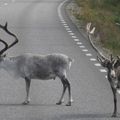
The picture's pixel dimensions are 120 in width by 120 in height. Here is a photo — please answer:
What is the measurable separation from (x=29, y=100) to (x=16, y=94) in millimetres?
952

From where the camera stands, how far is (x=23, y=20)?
39188 millimetres

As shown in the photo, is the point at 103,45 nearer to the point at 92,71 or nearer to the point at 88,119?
the point at 92,71

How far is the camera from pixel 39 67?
1466 centimetres

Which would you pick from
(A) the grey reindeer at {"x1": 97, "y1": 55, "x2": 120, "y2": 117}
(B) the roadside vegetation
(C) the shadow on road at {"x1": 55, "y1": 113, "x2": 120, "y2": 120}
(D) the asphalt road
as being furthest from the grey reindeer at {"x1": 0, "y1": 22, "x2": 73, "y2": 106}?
(B) the roadside vegetation

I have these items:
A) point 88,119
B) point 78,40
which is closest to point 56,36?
point 78,40

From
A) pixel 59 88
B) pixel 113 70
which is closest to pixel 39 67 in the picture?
pixel 59 88

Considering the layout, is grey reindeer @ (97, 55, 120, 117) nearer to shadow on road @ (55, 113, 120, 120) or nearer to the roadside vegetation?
shadow on road @ (55, 113, 120, 120)

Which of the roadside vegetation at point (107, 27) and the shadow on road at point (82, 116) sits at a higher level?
the shadow on road at point (82, 116)

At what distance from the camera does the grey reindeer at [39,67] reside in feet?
47.8

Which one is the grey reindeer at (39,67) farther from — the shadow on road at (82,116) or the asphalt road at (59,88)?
the shadow on road at (82,116)

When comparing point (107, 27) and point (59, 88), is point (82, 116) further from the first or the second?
point (107, 27)

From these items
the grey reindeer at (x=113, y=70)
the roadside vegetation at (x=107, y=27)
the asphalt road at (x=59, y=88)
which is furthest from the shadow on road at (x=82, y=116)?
the roadside vegetation at (x=107, y=27)

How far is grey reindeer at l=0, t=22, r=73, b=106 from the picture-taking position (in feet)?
47.8

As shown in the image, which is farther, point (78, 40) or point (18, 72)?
point (78, 40)
